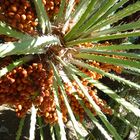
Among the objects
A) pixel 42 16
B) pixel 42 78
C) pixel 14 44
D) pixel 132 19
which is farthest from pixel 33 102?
pixel 132 19

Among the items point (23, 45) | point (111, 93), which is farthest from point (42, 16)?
point (111, 93)

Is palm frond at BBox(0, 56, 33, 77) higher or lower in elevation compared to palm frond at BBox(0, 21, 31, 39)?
lower

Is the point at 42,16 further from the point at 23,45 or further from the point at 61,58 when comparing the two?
the point at 23,45

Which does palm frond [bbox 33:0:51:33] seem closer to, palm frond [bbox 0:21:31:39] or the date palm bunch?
the date palm bunch

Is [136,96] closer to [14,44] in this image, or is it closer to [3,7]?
[3,7]

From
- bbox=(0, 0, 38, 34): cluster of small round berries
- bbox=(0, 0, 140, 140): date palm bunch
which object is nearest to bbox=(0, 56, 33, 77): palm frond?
bbox=(0, 0, 140, 140): date palm bunch

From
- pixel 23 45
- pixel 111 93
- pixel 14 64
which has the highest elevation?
pixel 23 45

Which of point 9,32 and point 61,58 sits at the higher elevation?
point 9,32

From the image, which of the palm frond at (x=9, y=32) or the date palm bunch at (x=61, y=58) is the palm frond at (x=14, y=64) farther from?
the palm frond at (x=9, y=32)
